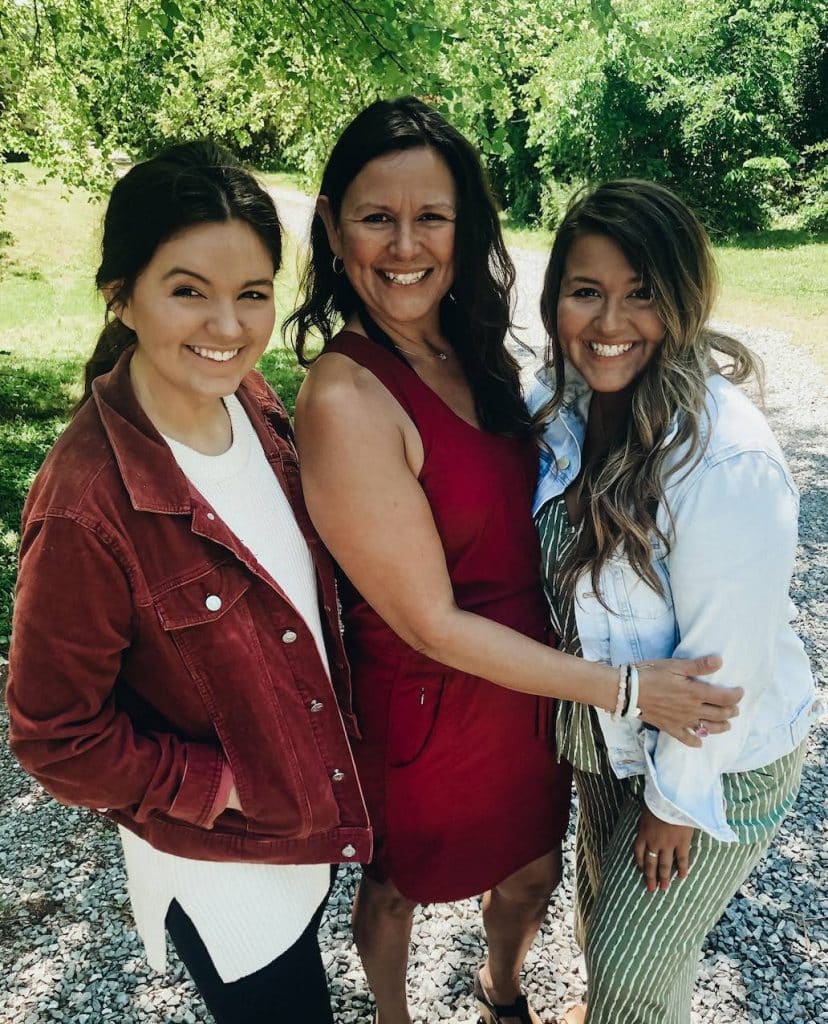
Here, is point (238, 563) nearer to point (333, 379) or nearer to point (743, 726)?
point (333, 379)

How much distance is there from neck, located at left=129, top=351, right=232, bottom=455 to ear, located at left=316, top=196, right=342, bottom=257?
0.59 meters

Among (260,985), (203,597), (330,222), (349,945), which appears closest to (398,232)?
(330,222)

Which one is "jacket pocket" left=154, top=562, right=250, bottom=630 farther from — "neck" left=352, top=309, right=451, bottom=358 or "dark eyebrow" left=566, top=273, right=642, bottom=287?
"dark eyebrow" left=566, top=273, right=642, bottom=287

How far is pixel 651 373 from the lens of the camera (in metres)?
2.02

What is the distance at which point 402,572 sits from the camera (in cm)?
181

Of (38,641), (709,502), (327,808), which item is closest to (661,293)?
(709,502)

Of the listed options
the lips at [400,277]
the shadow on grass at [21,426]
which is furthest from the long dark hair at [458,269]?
the shadow on grass at [21,426]

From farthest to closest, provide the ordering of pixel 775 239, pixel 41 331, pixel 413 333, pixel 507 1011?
pixel 775 239 → pixel 41 331 → pixel 507 1011 → pixel 413 333

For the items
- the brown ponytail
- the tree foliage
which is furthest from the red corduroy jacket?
the tree foliage

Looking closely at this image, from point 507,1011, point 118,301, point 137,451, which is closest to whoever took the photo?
point 137,451

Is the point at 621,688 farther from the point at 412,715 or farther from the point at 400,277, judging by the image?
the point at 400,277

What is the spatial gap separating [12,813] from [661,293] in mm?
3697

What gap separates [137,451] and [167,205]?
49 centimetres

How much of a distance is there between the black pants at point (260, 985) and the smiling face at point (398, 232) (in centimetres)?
152
